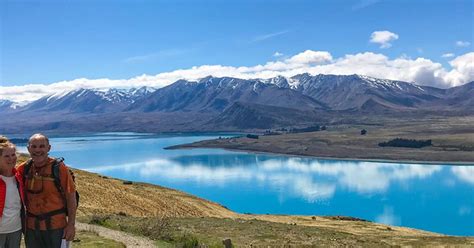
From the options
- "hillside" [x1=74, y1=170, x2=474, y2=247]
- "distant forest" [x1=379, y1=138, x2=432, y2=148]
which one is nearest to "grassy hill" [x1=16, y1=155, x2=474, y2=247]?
"hillside" [x1=74, y1=170, x2=474, y2=247]

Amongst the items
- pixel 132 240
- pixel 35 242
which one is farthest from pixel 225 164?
pixel 35 242

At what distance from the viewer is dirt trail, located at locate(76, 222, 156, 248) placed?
58.6ft

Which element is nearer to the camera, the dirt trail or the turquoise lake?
the dirt trail

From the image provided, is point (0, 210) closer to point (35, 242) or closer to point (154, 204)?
point (35, 242)

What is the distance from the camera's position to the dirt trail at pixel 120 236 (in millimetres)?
17875

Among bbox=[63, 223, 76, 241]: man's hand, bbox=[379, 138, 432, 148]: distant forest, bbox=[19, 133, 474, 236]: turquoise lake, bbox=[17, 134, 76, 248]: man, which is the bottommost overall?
bbox=[19, 133, 474, 236]: turquoise lake

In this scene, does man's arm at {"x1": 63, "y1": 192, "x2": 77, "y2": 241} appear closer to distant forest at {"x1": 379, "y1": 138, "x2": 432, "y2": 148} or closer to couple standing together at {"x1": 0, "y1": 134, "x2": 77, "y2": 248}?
couple standing together at {"x1": 0, "y1": 134, "x2": 77, "y2": 248}

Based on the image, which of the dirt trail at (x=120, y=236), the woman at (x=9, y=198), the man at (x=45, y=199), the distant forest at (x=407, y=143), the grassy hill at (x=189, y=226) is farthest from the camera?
the distant forest at (x=407, y=143)

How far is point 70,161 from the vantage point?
579 feet

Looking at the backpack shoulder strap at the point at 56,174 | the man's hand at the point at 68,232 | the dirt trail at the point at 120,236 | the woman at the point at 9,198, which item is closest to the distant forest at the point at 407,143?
the dirt trail at the point at 120,236

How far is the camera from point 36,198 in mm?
8086

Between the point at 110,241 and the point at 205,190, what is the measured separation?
9421 centimetres

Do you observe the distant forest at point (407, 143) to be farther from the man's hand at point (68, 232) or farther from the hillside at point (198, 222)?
the man's hand at point (68, 232)

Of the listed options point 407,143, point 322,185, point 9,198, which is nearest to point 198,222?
point 9,198
